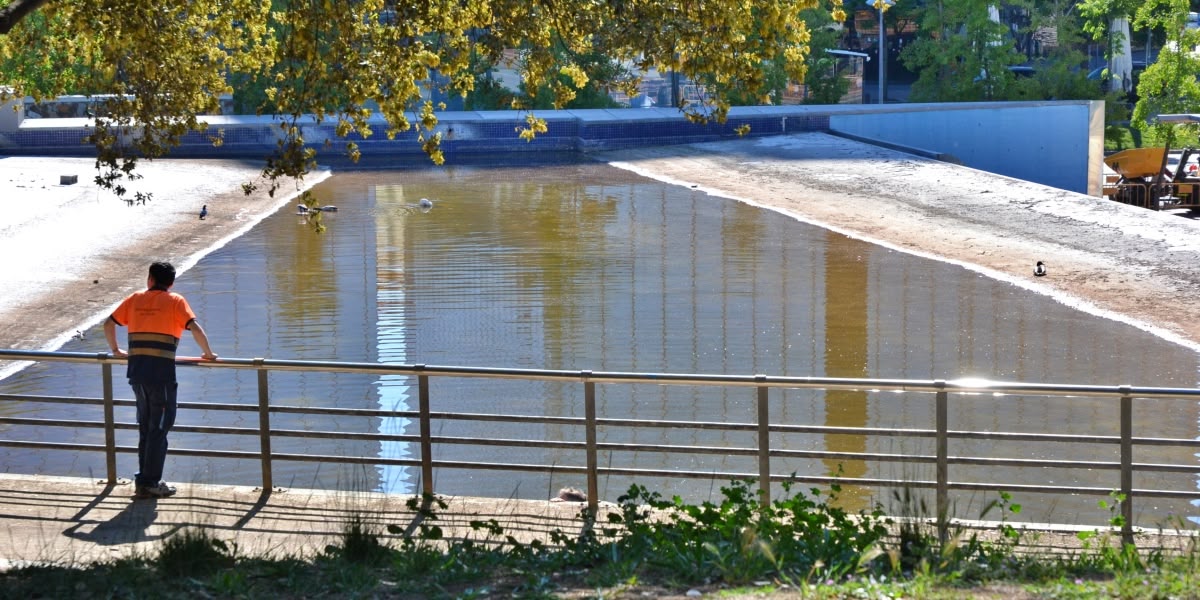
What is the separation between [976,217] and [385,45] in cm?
2100

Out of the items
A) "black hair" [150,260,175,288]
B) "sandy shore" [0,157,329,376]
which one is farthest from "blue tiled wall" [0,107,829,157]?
"black hair" [150,260,175,288]

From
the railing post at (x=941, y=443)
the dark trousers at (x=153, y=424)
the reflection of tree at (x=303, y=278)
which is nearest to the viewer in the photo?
the railing post at (x=941, y=443)

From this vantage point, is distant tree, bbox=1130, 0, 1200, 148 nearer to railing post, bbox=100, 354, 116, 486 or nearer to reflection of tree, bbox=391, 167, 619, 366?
reflection of tree, bbox=391, 167, 619, 366

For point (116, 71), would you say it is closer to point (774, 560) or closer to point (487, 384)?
point (487, 384)

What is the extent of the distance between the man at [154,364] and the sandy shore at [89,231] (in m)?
7.63

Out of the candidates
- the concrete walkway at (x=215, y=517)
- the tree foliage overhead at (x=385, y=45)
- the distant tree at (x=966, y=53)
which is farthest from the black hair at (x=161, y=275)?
the distant tree at (x=966, y=53)

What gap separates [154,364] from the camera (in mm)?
8633

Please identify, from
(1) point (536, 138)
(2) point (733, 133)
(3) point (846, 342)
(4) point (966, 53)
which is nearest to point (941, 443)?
(3) point (846, 342)

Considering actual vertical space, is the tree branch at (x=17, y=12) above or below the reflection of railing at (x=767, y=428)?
above

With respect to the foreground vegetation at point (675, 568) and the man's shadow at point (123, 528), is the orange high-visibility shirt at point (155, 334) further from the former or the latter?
the foreground vegetation at point (675, 568)

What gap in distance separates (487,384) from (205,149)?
91.4ft

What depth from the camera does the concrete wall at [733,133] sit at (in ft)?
127

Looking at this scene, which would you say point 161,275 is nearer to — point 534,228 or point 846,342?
point 846,342

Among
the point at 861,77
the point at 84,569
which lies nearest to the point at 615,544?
the point at 84,569
